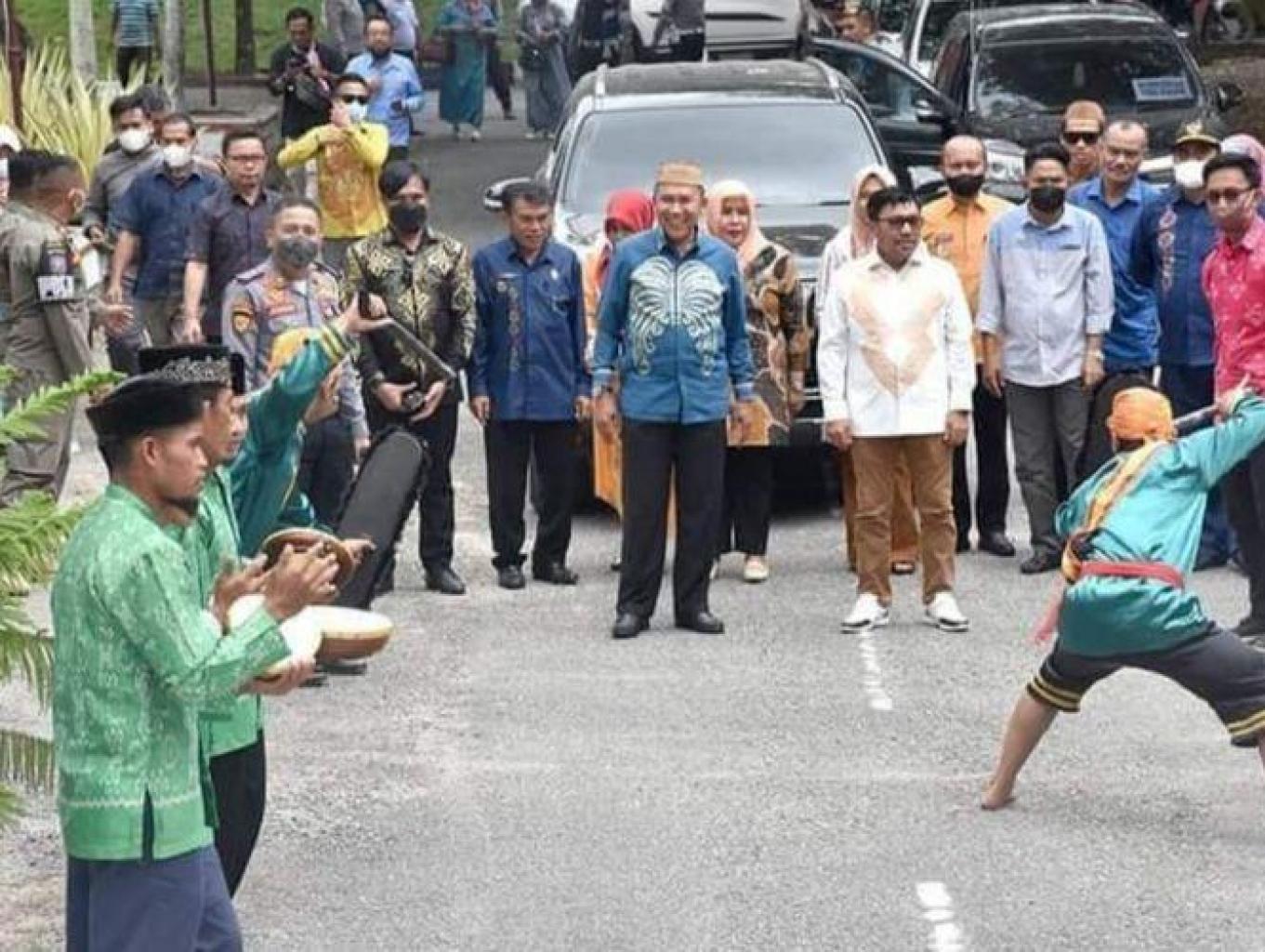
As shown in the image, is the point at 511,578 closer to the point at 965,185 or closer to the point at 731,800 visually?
the point at 965,185

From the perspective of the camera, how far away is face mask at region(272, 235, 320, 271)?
11211 millimetres

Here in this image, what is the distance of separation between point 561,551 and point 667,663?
168 centimetres

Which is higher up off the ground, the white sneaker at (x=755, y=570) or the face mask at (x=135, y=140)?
the face mask at (x=135, y=140)

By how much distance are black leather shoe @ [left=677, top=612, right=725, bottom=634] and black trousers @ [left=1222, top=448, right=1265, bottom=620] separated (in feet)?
6.78

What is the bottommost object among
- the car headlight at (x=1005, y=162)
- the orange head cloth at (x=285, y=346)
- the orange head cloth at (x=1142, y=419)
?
the car headlight at (x=1005, y=162)

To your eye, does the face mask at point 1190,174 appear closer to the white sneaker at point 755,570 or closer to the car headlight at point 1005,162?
the white sneaker at point 755,570

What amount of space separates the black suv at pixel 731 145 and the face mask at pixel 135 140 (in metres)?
1.72

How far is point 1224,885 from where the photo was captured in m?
8.44

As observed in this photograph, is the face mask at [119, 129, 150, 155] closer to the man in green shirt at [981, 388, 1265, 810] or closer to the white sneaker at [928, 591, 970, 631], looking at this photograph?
the white sneaker at [928, 591, 970, 631]

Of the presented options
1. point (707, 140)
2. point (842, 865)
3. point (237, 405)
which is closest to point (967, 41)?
point (707, 140)

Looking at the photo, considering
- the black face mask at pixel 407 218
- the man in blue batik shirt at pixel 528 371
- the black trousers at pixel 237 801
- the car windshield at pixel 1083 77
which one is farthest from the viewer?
the car windshield at pixel 1083 77

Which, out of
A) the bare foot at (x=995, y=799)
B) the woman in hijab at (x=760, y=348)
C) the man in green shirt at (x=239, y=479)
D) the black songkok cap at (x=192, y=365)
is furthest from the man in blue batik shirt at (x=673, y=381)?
the black songkok cap at (x=192, y=365)

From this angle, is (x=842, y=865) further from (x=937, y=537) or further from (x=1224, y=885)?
(x=937, y=537)

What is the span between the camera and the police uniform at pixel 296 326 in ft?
37.4
